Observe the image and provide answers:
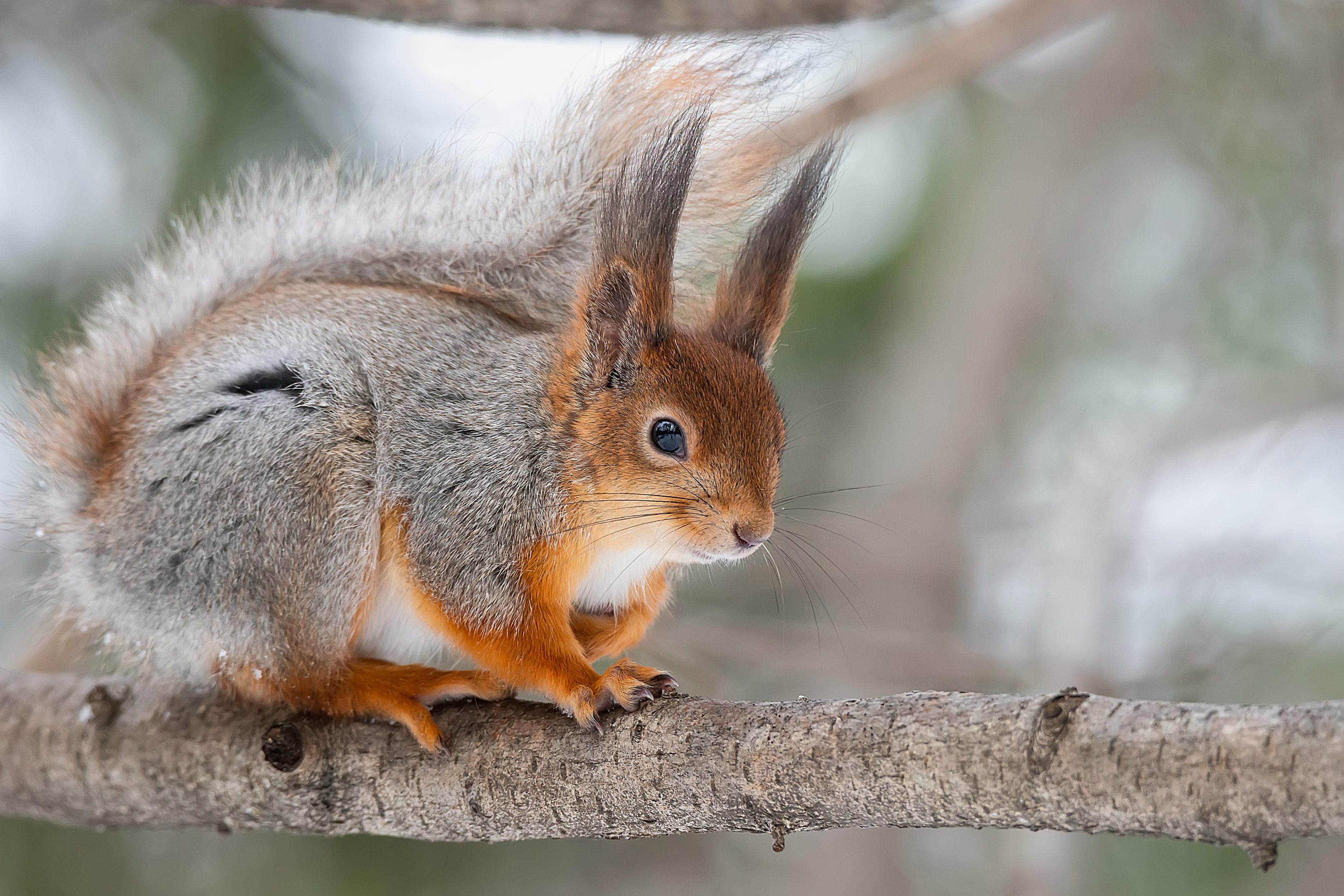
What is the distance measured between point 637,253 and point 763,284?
33 cm

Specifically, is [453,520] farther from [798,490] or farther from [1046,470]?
[1046,470]

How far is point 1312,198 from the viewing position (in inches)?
171

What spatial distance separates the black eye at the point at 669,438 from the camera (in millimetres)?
2211

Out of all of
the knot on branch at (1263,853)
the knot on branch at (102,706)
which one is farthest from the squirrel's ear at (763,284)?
the knot on branch at (102,706)

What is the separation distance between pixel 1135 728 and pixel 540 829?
1.02 m

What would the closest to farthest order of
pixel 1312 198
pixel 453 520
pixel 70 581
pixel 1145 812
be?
pixel 1145 812
pixel 453 520
pixel 70 581
pixel 1312 198

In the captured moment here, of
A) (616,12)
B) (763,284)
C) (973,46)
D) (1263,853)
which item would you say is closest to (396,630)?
(763,284)

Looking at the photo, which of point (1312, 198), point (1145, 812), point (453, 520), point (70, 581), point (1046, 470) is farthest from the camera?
point (1046, 470)

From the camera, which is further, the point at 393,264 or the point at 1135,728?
the point at 393,264

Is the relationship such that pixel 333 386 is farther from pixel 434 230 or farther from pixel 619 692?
pixel 619 692

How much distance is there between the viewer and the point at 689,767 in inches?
72.5

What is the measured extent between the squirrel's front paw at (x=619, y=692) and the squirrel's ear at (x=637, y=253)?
1.88 feet

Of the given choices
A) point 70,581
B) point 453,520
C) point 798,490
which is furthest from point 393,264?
point 798,490

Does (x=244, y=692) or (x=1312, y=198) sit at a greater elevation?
(x=1312, y=198)
